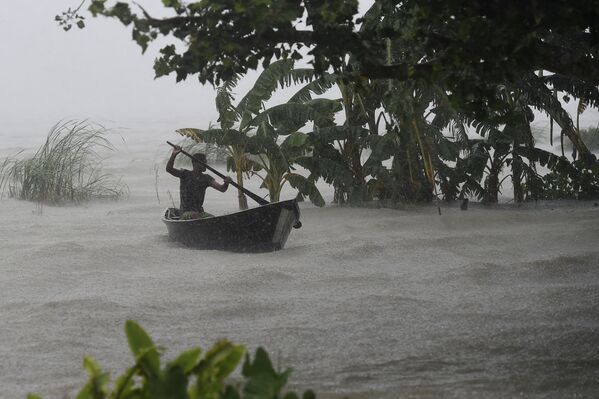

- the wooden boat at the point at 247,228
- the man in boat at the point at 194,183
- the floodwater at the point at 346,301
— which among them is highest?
the man in boat at the point at 194,183

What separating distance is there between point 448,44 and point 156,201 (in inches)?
444

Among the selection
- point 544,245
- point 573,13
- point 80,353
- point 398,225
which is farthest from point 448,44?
point 398,225

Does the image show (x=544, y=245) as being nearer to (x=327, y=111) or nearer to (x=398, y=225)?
(x=398, y=225)

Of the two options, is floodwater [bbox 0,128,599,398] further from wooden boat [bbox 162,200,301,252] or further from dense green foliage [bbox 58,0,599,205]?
dense green foliage [bbox 58,0,599,205]

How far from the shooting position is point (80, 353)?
22.4ft

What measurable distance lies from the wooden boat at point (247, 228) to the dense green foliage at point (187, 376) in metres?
7.11

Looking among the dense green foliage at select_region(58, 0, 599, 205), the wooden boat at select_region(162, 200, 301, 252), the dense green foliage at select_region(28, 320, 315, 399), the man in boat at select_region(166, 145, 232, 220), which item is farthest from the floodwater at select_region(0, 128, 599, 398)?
the dense green foliage at select_region(28, 320, 315, 399)

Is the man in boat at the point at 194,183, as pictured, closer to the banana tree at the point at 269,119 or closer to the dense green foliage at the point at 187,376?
the banana tree at the point at 269,119

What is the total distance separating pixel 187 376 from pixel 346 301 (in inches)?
205

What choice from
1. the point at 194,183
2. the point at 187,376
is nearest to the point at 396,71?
the point at 187,376

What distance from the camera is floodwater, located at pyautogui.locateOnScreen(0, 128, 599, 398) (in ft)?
20.6

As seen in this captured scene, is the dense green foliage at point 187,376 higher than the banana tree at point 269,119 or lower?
lower

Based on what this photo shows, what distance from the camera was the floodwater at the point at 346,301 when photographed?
627 cm

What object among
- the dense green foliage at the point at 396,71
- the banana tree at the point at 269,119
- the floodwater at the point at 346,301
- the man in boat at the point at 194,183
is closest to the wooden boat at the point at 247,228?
the floodwater at the point at 346,301
